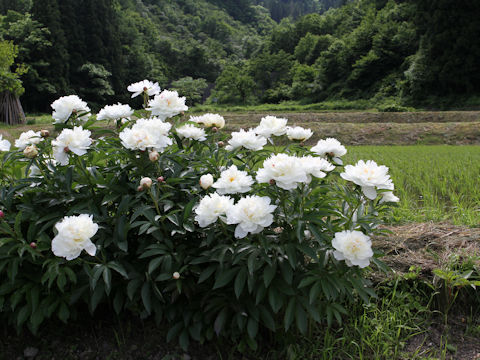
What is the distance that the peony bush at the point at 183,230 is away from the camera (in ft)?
3.92

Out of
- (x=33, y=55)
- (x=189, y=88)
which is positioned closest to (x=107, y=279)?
(x=33, y=55)

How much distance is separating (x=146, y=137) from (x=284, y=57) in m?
33.8

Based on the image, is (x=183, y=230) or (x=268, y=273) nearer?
(x=268, y=273)

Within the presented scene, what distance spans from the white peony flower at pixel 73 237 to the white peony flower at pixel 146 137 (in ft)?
1.03

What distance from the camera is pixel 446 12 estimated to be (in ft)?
49.9

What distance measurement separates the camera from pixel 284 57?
32.7 metres

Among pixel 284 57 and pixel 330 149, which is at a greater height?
pixel 284 57

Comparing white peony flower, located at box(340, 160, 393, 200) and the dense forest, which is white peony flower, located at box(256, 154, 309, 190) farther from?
the dense forest

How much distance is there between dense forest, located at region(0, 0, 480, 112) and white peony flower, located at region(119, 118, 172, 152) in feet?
57.0

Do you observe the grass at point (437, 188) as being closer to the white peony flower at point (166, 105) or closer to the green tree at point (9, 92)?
the white peony flower at point (166, 105)

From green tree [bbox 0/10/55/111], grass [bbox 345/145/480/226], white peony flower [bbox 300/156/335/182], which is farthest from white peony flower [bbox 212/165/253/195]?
green tree [bbox 0/10/55/111]

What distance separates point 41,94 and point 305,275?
2631 cm

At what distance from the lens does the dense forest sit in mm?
15742

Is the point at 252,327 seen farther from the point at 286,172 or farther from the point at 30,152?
the point at 30,152
